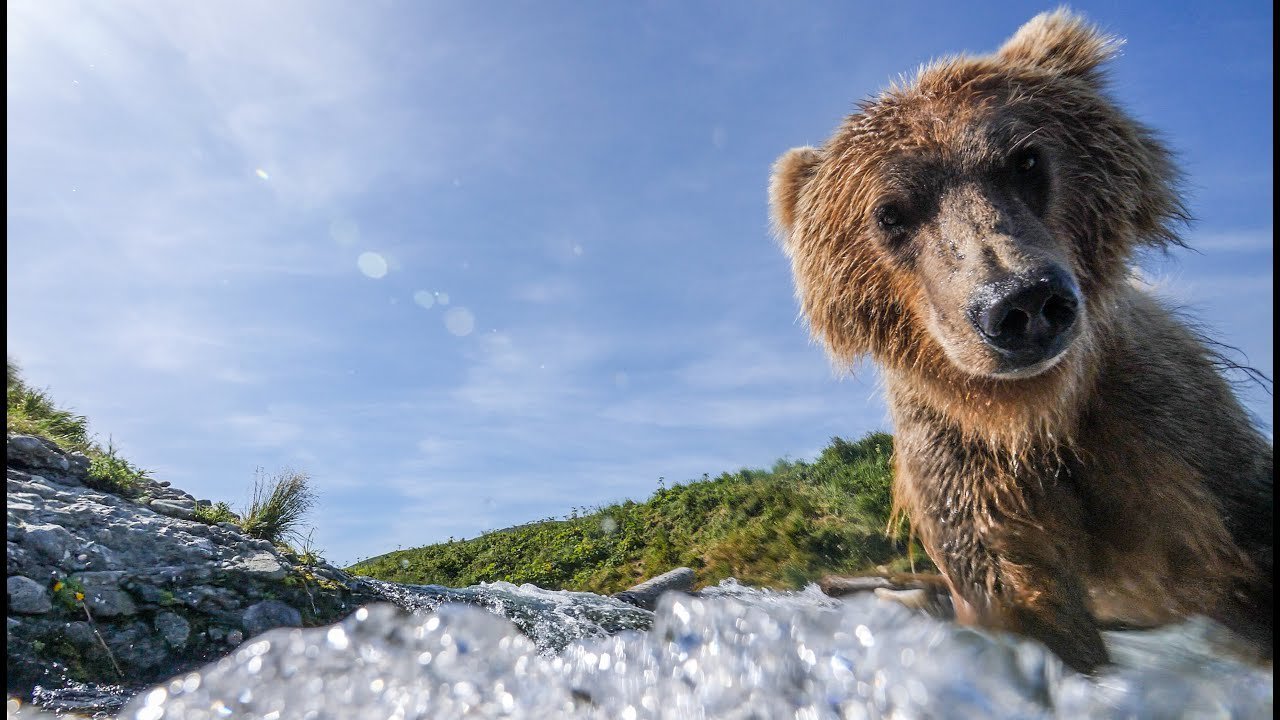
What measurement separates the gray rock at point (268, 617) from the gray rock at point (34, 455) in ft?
9.16

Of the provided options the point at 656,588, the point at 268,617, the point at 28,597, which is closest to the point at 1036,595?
the point at 268,617

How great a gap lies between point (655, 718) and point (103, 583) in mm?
4755

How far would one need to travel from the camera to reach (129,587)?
4926 mm

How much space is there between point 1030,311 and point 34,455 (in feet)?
25.9

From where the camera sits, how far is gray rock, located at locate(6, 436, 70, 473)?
612 centimetres

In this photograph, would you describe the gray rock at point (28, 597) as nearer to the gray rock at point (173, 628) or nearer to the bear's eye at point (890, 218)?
the gray rock at point (173, 628)

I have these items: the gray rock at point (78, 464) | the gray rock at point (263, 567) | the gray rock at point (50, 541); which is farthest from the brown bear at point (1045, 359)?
the gray rock at point (78, 464)

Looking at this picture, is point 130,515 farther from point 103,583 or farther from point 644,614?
point 644,614

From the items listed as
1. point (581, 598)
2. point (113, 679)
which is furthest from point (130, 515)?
point (581, 598)

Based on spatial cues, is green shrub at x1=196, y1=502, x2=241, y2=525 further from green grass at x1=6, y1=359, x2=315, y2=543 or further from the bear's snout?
the bear's snout

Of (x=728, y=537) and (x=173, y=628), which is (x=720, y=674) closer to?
(x=173, y=628)

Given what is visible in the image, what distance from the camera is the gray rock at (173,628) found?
15.6 feet

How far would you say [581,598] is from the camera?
23.4ft

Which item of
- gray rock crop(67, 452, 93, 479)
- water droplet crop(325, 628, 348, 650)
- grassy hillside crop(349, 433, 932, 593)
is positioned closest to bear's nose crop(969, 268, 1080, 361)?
water droplet crop(325, 628, 348, 650)
